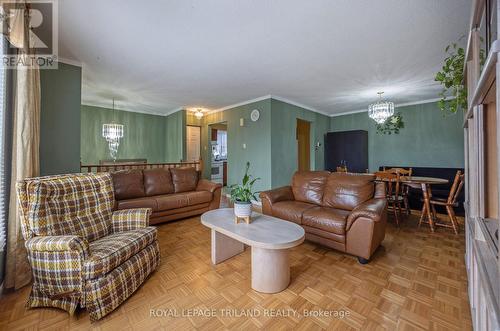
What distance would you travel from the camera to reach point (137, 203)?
308cm

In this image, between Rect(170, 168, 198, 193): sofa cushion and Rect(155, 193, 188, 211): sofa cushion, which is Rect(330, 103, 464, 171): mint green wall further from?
Rect(155, 193, 188, 211): sofa cushion

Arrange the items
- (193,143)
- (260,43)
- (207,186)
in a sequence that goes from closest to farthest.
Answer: (260,43)
(207,186)
(193,143)

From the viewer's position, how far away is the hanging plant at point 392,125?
4.91m

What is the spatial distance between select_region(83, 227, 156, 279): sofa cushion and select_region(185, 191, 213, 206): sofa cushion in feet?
5.40

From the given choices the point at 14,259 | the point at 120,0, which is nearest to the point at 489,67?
the point at 120,0

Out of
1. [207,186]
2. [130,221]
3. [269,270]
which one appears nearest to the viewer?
[269,270]

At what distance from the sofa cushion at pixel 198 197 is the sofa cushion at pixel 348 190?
2.06m

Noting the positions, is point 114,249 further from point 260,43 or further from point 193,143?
point 193,143

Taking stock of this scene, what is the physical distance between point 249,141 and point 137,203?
2.78 metres

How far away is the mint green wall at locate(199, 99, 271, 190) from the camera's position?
4598mm

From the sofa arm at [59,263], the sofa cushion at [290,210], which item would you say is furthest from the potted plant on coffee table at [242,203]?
the sofa arm at [59,263]

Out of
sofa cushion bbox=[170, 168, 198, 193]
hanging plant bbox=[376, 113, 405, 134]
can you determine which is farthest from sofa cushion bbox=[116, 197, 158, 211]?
hanging plant bbox=[376, 113, 405, 134]

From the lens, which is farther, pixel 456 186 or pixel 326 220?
pixel 456 186

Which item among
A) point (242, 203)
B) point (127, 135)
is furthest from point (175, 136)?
point (242, 203)
